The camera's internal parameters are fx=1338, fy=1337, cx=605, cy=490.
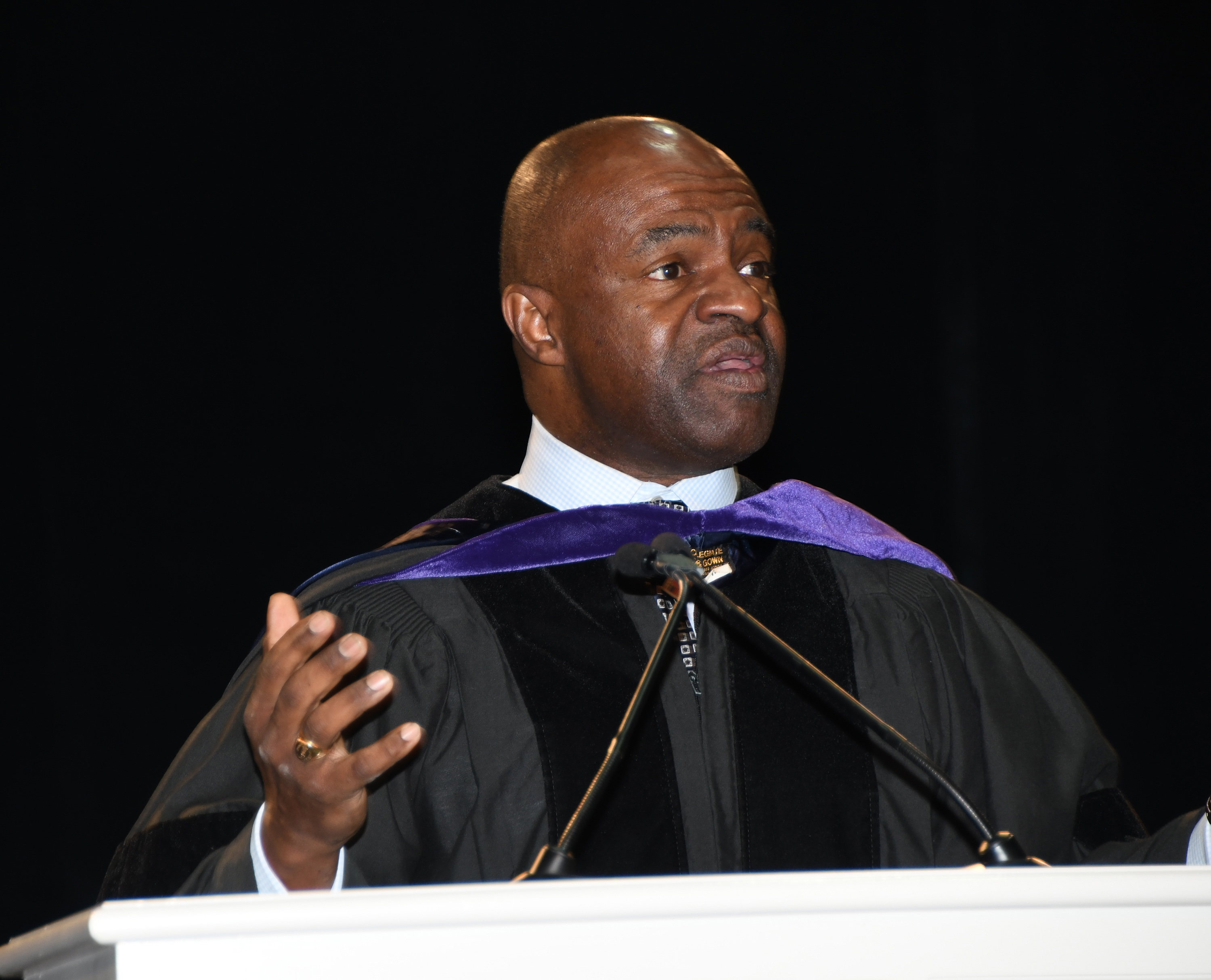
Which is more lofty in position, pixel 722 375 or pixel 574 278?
pixel 574 278

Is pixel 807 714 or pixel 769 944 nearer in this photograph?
pixel 769 944

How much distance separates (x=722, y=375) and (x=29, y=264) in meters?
1.85

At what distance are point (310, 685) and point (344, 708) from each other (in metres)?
0.05

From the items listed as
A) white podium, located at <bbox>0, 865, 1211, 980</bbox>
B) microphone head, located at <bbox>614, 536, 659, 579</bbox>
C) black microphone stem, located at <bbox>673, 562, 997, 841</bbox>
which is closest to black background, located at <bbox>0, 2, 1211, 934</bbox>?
microphone head, located at <bbox>614, 536, 659, 579</bbox>

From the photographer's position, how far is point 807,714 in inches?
79.1

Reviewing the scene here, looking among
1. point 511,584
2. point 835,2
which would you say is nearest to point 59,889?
point 511,584

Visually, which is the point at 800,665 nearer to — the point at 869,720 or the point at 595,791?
the point at 869,720

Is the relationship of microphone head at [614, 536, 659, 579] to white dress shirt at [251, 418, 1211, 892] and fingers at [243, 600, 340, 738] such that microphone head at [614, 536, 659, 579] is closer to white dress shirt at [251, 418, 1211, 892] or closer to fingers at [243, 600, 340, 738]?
fingers at [243, 600, 340, 738]

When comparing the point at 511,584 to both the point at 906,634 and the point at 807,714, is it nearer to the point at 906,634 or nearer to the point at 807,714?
the point at 807,714

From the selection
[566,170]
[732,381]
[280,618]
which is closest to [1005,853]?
[280,618]

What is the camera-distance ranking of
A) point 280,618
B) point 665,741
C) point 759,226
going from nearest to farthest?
point 280,618
point 665,741
point 759,226

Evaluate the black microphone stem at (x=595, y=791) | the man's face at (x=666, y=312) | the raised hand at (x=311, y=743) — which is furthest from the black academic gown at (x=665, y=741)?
the black microphone stem at (x=595, y=791)

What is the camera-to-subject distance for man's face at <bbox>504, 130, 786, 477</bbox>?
2.04 meters

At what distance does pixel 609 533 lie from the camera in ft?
6.68
